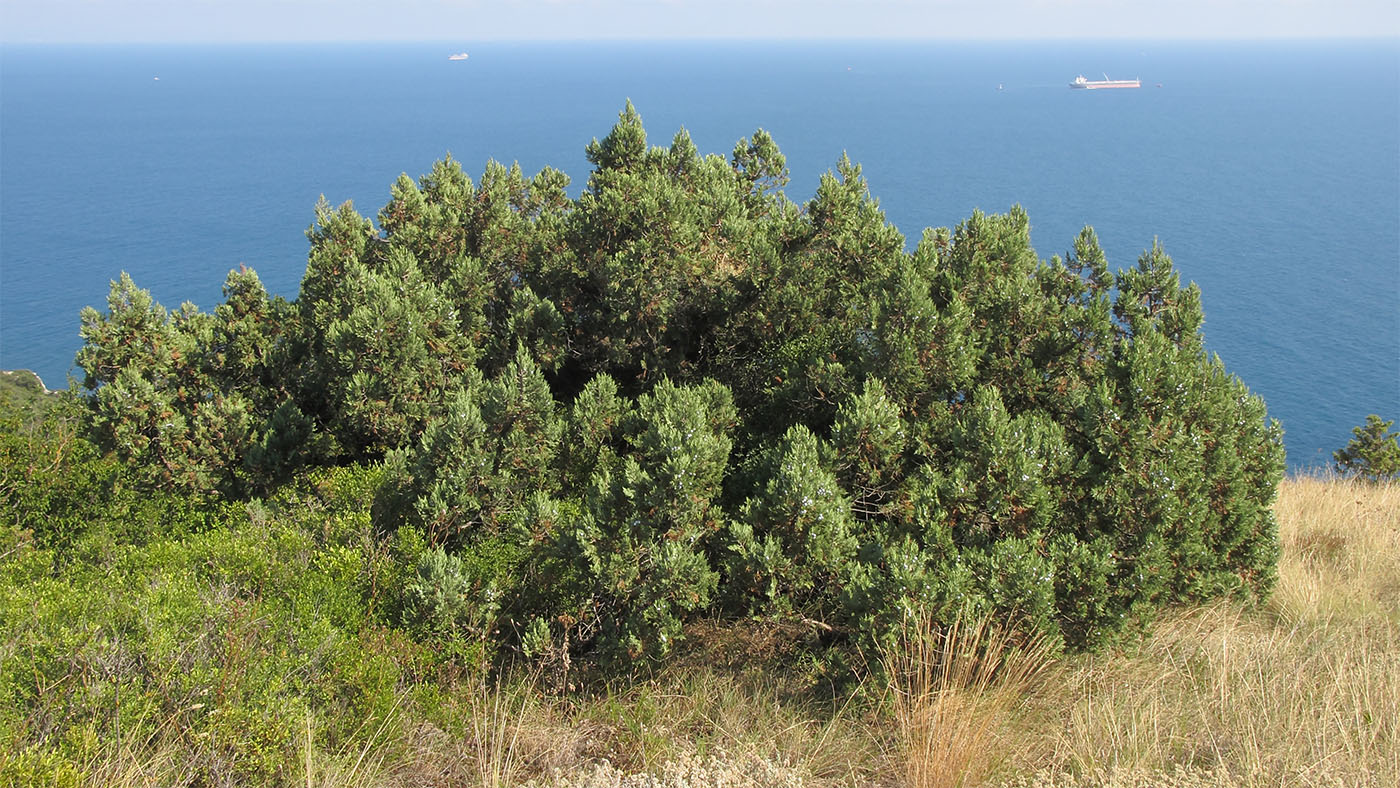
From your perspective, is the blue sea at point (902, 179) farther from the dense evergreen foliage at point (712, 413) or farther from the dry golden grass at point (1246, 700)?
the dense evergreen foliage at point (712, 413)

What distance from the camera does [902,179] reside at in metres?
73.2

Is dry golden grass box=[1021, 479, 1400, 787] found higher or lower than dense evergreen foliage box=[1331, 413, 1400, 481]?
higher

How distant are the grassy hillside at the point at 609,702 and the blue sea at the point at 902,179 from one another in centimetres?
2930

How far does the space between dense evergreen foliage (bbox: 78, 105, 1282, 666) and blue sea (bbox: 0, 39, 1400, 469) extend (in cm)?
2802

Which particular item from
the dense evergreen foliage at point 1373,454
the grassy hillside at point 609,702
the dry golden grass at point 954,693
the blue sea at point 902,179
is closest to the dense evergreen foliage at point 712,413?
the dry golden grass at point 954,693

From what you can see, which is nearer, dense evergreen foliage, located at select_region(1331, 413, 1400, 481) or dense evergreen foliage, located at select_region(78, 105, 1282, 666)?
dense evergreen foliage, located at select_region(78, 105, 1282, 666)

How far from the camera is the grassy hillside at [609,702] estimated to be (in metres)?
4.14

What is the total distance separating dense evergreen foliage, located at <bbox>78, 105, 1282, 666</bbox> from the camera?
5457mm

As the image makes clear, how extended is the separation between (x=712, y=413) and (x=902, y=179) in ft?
231

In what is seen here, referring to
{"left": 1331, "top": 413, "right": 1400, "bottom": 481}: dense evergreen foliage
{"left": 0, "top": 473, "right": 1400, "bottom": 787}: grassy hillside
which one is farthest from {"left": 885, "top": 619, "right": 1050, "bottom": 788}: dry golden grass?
{"left": 1331, "top": 413, "right": 1400, "bottom": 481}: dense evergreen foliage

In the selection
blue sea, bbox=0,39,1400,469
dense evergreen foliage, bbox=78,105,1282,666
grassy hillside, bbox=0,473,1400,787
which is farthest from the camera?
blue sea, bbox=0,39,1400,469

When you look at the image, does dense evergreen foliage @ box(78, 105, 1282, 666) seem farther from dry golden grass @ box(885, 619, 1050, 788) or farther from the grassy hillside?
the grassy hillside

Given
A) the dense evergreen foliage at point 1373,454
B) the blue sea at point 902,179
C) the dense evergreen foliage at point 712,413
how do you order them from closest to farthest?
the dense evergreen foliage at point 712,413 → the dense evergreen foliage at point 1373,454 → the blue sea at point 902,179

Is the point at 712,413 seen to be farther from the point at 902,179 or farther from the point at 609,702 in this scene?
the point at 902,179
